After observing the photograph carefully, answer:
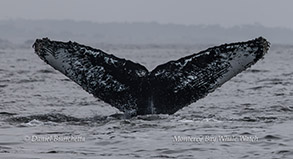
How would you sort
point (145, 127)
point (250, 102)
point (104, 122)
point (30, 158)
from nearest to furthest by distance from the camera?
point (30, 158) → point (145, 127) → point (104, 122) → point (250, 102)

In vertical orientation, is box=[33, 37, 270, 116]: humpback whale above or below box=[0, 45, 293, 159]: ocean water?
above

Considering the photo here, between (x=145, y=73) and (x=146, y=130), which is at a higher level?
(x=145, y=73)

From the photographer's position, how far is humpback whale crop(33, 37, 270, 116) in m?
10.1

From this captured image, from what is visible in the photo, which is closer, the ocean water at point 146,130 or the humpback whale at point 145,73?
the ocean water at point 146,130

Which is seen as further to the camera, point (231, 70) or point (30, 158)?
point (231, 70)

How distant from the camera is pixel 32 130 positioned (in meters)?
9.96

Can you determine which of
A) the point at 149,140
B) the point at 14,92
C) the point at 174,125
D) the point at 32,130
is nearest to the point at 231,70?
the point at 174,125

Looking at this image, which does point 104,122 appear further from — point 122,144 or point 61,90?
point 61,90

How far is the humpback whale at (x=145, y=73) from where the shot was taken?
10.1 metres

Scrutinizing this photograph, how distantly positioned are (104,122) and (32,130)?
A: 4.04ft

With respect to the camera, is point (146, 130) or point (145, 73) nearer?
point (146, 130)

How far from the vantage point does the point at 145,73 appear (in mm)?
10156

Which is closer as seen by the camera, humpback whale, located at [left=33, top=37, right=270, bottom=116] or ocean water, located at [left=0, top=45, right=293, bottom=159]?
ocean water, located at [left=0, top=45, right=293, bottom=159]

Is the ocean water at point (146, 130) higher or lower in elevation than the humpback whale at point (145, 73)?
lower
